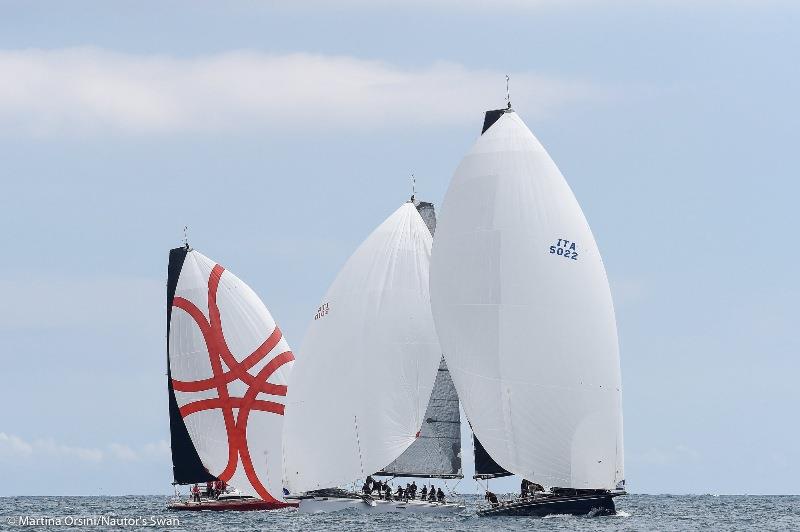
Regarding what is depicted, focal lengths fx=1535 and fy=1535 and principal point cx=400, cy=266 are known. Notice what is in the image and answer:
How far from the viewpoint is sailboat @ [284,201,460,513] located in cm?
6203

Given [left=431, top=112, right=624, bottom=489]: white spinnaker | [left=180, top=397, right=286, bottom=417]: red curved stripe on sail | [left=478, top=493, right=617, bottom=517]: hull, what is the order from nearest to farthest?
[left=431, top=112, right=624, bottom=489]: white spinnaker
[left=478, top=493, right=617, bottom=517]: hull
[left=180, top=397, right=286, bottom=417]: red curved stripe on sail

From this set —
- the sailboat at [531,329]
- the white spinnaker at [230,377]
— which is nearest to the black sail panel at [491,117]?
the sailboat at [531,329]

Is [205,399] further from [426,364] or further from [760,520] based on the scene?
[760,520]

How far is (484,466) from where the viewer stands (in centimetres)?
6056

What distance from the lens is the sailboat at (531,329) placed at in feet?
185

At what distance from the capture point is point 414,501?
6250cm

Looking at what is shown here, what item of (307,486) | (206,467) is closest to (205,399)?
(206,467)

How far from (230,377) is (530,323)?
19.7 meters

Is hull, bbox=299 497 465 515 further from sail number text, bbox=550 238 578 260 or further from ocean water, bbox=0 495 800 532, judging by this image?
sail number text, bbox=550 238 578 260

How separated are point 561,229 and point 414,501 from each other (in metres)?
13.3

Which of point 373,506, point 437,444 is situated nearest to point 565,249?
point 437,444

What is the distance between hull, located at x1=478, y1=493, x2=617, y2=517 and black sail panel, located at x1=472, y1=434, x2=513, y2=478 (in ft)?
6.09

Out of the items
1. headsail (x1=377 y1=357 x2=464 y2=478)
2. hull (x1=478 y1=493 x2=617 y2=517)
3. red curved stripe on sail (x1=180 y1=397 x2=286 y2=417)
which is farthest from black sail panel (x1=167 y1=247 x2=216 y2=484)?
hull (x1=478 y1=493 x2=617 y2=517)

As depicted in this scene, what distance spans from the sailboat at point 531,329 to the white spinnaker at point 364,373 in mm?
4544
